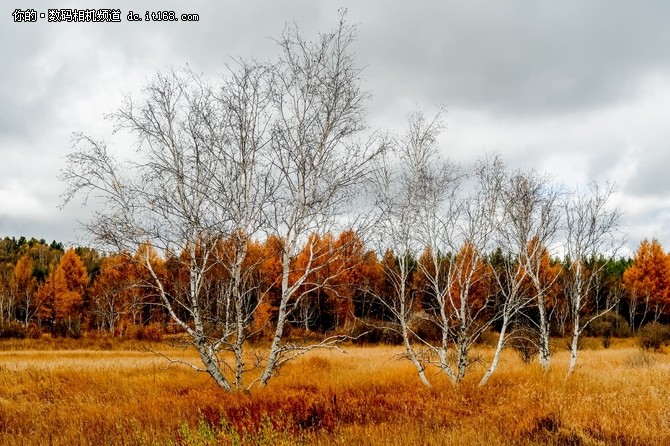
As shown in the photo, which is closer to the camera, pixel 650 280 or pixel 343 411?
pixel 343 411

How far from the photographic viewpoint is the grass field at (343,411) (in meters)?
6.46

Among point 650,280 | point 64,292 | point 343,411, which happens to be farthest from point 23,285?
point 650,280

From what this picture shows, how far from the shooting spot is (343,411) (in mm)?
8266

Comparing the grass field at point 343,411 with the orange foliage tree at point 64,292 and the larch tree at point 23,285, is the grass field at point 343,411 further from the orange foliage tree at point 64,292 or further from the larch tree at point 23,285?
the larch tree at point 23,285

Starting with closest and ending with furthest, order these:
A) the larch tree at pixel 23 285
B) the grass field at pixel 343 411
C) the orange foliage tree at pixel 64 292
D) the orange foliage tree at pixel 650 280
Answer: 1. the grass field at pixel 343 411
2. the orange foliage tree at pixel 650 280
3. the orange foliage tree at pixel 64 292
4. the larch tree at pixel 23 285

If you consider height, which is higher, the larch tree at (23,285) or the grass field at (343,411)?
the larch tree at (23,285)

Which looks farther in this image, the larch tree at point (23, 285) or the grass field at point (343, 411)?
the larch tree at point (23, 285)

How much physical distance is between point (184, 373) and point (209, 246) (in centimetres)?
730

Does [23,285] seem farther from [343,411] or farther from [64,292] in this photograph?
[343,411]

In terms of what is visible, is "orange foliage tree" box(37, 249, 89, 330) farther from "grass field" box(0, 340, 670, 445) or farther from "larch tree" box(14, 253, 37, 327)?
"grass field" box(0, 340, 670, 445)

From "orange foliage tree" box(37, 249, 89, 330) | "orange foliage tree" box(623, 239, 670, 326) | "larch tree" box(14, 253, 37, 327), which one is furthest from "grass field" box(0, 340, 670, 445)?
"larch tree" box(14, 253, 37, 327)

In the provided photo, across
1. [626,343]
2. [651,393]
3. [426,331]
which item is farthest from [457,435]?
[626,343]

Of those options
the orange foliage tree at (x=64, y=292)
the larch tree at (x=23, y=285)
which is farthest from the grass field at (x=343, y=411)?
the larch tree at (x=23, y=285)

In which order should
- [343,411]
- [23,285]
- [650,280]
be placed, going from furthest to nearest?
[23,285]
[650,280]
[343,411]
